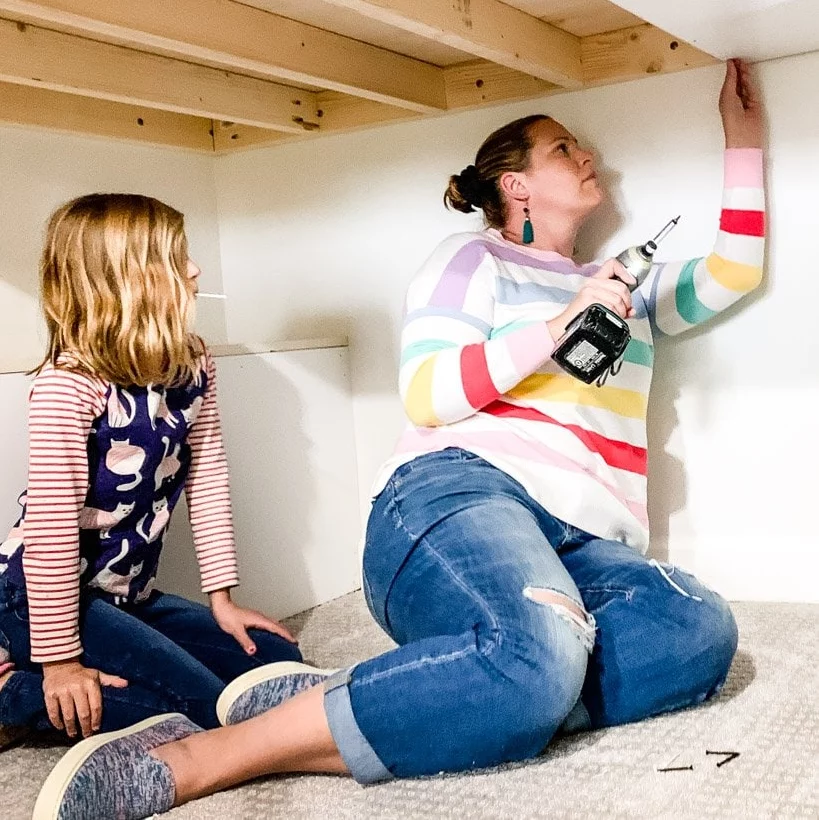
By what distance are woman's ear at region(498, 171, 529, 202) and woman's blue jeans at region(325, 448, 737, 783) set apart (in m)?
0.41

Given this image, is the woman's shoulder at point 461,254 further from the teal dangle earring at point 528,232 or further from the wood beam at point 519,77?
the wood beam at point 519,77

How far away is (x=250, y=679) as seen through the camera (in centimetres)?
110

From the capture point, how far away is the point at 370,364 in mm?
1812

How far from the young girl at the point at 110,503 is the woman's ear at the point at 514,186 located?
1.54 feet

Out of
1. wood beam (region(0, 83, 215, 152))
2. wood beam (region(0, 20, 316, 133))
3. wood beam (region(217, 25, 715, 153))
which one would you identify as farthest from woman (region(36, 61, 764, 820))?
wood beam (region(0, 83, 215, 152))

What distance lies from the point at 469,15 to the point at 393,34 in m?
0.25

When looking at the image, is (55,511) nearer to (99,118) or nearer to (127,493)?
(127,493)

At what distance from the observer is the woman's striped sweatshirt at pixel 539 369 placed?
4.04 feet

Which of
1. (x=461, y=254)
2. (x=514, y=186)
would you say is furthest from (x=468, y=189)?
(x=461, y=254)

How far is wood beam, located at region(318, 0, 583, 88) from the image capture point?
1135mm

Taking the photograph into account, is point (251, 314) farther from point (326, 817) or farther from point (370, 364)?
point (326, 817)

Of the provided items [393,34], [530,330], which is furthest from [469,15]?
[530,330]

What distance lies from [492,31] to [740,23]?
293 mm

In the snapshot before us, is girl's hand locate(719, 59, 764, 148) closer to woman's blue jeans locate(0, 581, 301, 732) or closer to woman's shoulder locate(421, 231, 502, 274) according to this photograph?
woman's shoulder locate(421, 231, 502, 274)
